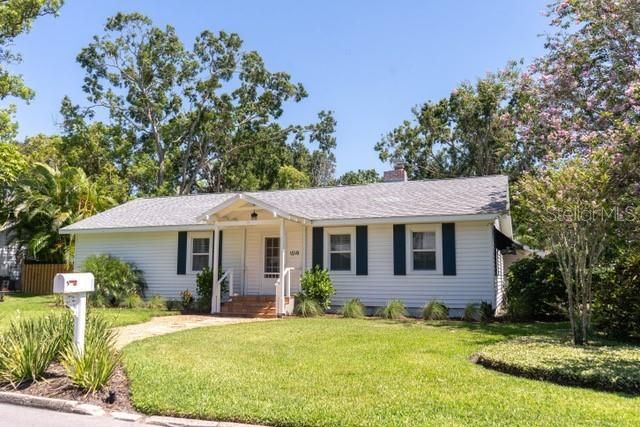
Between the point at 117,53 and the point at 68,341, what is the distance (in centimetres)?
3098

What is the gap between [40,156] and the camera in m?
31.9

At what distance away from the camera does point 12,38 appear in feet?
80.3

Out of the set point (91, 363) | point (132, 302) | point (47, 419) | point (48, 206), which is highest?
point (48, 206)

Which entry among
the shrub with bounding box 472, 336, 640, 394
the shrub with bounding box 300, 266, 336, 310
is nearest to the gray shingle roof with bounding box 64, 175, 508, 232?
the shrub with bounding box 300, 266, 336, 310

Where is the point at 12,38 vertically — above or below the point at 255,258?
above

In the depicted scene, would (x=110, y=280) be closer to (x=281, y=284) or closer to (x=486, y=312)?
(x=281, y=284)

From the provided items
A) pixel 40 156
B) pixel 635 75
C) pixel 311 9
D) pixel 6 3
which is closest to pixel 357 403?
pixel 635 75

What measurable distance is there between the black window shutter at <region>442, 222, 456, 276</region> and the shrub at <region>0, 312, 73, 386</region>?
10.2m

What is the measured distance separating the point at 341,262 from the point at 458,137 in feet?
73.8

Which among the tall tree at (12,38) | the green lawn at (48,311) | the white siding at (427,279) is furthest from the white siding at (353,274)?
the tall tree at (12,38)

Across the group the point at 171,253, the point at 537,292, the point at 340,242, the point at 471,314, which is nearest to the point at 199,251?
the point at 171,253

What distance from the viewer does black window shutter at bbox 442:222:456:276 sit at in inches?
557

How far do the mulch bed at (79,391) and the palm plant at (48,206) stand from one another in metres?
16.9

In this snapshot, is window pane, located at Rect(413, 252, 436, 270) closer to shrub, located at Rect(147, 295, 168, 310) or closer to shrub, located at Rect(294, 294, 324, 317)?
shrub, located at Rect(294, 294, 324, 317)
